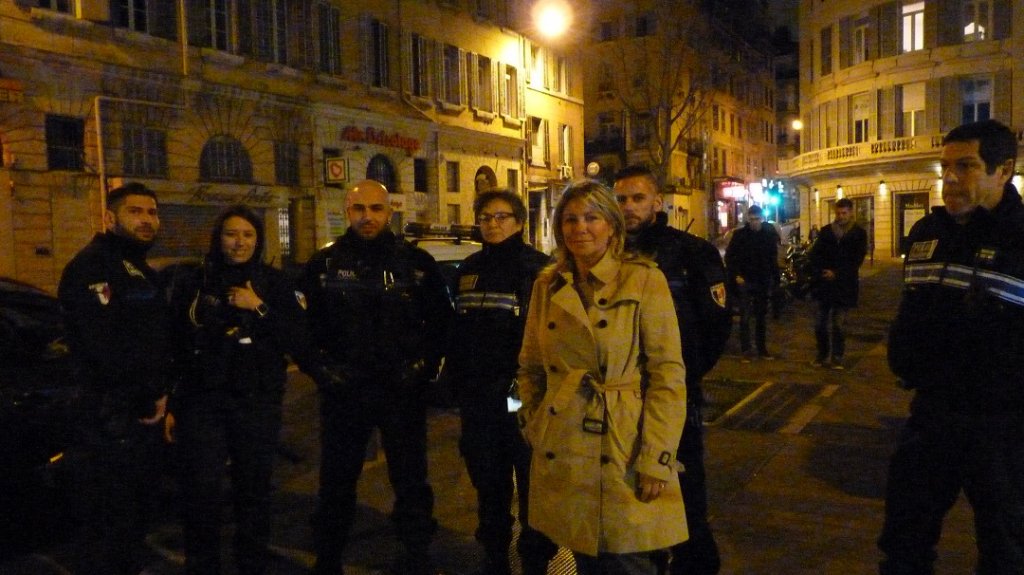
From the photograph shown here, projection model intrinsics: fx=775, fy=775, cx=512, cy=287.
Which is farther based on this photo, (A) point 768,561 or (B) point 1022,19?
(B) point 1022,19

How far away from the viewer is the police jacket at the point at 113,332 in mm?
3600

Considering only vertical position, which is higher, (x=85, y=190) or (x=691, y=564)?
(x=85, y=190)

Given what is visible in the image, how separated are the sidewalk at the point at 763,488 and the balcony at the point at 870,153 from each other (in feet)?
102

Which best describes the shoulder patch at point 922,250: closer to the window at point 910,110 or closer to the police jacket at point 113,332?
the police jacket at point 113,332

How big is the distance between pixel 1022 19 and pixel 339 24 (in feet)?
95.3

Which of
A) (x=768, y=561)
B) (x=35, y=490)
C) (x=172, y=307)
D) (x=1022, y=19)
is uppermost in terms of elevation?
(x=1022, y=19)

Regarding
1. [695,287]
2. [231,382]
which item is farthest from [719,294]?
[231,382]

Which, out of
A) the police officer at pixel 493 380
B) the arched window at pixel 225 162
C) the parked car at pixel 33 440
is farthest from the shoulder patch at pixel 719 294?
the arched window at pixel 225 162

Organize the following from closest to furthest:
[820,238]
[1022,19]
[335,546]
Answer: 1. [335,546]
2. [820,238]
3. [1022,19]

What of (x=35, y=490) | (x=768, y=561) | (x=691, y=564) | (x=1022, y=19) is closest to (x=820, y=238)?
(x=768, y=561)

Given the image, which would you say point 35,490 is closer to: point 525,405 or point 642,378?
point 525,405

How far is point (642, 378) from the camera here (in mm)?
2748

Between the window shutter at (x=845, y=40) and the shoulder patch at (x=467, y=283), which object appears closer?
the shoulder patch at (x=467, y=283)

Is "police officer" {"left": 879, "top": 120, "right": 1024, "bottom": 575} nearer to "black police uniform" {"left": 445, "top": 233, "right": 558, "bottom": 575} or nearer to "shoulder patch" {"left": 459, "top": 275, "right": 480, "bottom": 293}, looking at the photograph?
"black police uniform" {"left": 445, "top": 233, "right": 558, "bottom": 575}
